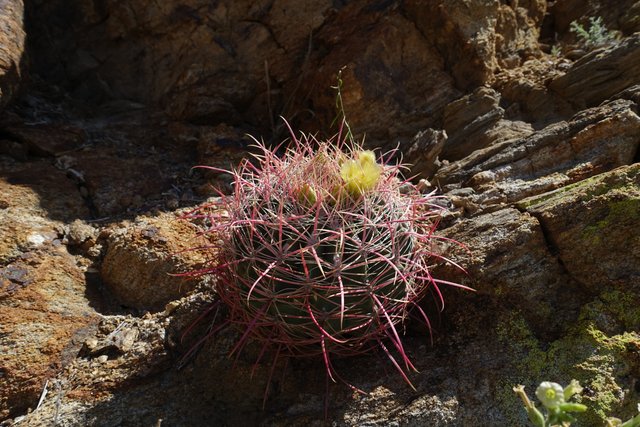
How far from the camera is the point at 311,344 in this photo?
103 inches

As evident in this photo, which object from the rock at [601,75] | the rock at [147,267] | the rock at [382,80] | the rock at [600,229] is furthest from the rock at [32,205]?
the rock at [601,75]

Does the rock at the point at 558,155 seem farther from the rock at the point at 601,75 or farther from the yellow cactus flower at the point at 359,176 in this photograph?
the yellow cactus flower at the point at 359,176

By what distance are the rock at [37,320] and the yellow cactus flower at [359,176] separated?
173cm

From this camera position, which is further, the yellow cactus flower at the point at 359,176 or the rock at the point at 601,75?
the rock at the point at 601,75

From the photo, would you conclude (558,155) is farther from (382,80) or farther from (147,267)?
(147,267)

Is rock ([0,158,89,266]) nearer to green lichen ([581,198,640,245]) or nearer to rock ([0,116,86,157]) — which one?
rock ([0,116,86,157])

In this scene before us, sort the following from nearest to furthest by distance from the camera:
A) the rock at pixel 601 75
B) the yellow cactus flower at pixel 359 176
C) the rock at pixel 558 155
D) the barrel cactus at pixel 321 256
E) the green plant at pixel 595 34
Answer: the barrel cactus at pixel 321 256 < the yellow cactus flower at pixel 359 176 < the rock at pixel 558 155 < the rock at pixel 601 75 < the green plant at pixel 595 34

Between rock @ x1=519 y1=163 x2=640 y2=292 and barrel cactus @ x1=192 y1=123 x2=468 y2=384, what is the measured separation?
68cm

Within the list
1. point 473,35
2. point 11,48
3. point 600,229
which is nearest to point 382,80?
point 473,35

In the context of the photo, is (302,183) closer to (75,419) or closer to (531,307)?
(531,307)

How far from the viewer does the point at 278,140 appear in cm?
456

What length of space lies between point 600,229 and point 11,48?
13.5ft

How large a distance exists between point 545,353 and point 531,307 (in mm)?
241

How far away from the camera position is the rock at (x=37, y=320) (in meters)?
2.67
